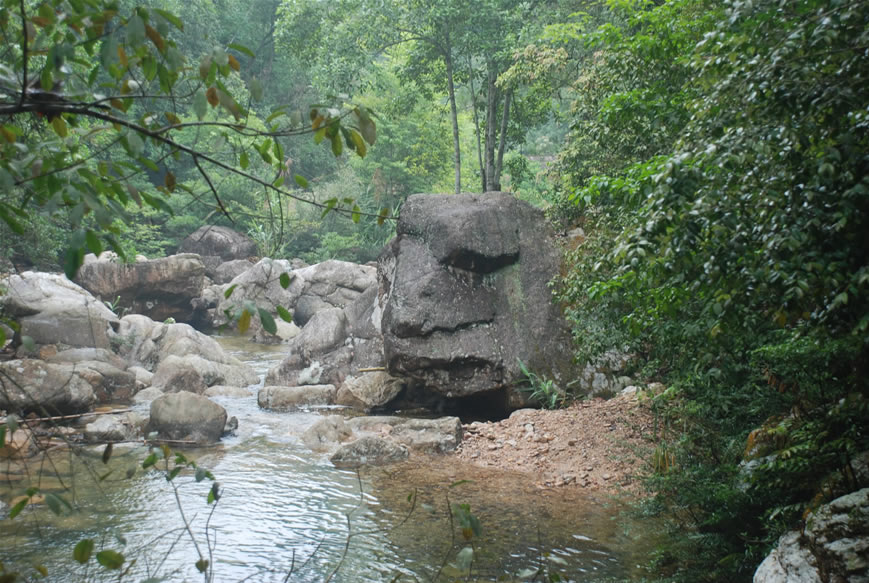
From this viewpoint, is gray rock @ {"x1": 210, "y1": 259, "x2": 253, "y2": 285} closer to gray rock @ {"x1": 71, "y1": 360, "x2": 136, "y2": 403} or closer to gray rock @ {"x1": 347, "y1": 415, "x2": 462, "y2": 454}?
gray rock @ {"x1": 71, "y1": 360, "x2": 136, "y2": 403}

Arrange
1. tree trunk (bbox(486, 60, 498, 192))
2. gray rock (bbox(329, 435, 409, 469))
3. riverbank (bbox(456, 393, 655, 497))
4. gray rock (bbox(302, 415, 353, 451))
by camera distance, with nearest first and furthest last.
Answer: riverbank (bbox(456, 393, 655, 497)) → gray rock (bbox(329, 435, 409, 469)) → gray rock (bbox(302, 415, 353, 451)) → tree trunk (bbox(486, 60, 498, 192))

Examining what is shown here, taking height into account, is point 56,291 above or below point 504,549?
above

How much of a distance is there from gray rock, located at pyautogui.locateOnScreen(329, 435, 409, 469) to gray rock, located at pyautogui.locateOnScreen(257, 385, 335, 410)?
3.48 metres

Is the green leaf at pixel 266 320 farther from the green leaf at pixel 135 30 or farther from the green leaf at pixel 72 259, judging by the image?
the green leaf at pixel 135 30

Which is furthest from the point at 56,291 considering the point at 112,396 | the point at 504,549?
the point at 504,549

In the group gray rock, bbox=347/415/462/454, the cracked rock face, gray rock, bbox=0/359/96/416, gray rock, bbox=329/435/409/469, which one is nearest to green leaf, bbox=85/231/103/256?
gray rock, bbox=329/435/409/469

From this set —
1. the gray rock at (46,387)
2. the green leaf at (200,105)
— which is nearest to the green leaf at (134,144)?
the green leaf at (200,105)

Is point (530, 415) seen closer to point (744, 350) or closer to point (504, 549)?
point (504, 549)

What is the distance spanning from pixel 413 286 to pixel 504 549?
591 cm

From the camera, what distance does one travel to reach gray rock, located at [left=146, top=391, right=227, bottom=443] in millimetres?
9328

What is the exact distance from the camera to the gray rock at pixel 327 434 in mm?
9414

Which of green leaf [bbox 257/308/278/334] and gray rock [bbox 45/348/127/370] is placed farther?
gray rock [bbox 45/348/127/370]

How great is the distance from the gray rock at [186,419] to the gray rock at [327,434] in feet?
4.33

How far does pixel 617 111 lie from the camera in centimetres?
692
